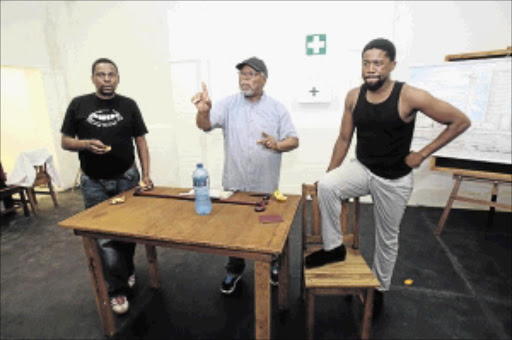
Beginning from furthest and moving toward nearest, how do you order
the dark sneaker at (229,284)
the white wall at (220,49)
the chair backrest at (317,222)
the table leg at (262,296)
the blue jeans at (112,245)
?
→ the white wall at (220,49) < the dark sneaker at (229,284) < the blue jeans at (112,245) < the chair backrest at (317,222) < the table leg at (262,296)

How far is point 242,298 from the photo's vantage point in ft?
6.67

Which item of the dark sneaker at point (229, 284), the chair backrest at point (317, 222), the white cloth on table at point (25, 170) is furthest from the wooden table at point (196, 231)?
the white cloth on table at point (25, 170)

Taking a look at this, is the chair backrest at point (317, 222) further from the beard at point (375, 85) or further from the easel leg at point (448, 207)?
the easel leg at point (448, 207)

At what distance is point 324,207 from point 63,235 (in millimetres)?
3043

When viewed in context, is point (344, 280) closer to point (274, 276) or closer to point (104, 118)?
point (274, 276)

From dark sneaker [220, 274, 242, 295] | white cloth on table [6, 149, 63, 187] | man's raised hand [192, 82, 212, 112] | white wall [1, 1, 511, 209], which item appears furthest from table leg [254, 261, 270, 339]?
white cloth on table [6, 149, 63, 187]

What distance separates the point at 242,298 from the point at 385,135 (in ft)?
4.82

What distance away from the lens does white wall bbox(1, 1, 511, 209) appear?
340 centimetres

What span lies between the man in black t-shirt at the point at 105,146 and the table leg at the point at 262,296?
107 centimetres

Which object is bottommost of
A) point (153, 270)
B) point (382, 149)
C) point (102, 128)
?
point (153, 270)

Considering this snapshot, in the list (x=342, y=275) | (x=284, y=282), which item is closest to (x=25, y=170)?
(x=284, y=282)

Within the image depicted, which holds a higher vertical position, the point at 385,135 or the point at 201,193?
the point at 385,135

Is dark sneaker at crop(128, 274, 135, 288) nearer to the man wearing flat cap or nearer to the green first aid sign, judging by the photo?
the man wearing flat cap

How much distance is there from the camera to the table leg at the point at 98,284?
61.7 inches
